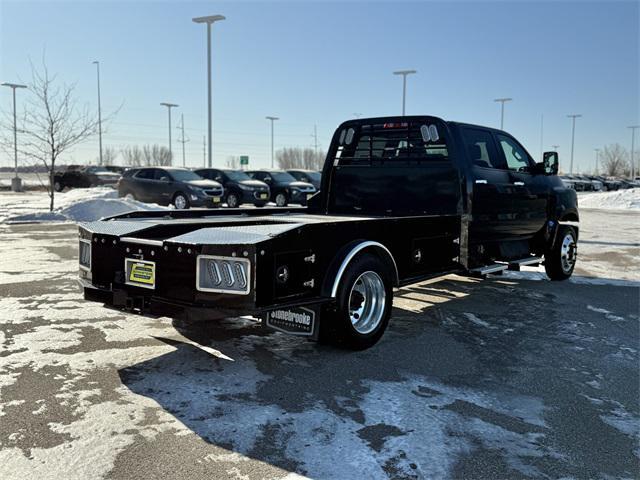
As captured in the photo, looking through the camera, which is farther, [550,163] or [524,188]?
[550,163]

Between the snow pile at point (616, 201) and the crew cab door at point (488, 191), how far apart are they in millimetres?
25854

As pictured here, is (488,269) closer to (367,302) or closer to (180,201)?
(367,302)

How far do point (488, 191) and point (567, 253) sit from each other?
2584mm

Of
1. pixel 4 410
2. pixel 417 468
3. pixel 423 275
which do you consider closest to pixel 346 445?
pixel 417 468

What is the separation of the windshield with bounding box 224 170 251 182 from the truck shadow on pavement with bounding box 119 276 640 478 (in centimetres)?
1861

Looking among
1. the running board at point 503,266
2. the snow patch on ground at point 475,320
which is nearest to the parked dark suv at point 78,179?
the running board at point 503,266

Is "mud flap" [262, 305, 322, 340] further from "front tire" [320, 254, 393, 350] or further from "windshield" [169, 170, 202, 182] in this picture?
"windshield" [169, 170, 202, 182]

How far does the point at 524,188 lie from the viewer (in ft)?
24.7

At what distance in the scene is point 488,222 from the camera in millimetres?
6703

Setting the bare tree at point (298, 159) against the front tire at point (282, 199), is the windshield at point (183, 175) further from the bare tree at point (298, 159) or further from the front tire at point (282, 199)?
the bare tree at point (298, 159)

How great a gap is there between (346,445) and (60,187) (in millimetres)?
35492

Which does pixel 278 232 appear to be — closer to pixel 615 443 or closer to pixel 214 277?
pixel 214 277

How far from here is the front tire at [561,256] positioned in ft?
27.3

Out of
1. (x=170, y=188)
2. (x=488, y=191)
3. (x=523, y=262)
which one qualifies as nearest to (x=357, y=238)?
(x=488, y=191)
